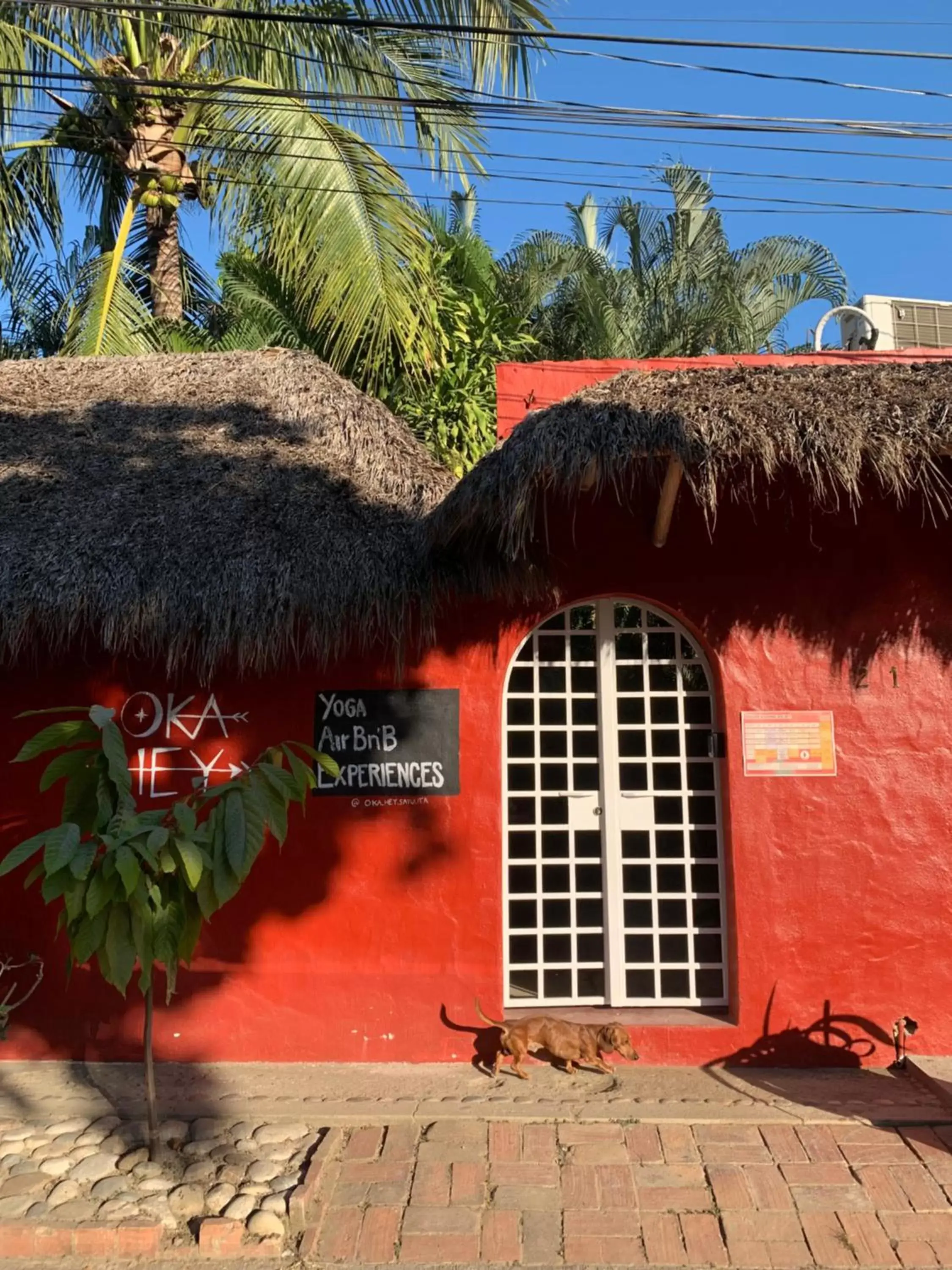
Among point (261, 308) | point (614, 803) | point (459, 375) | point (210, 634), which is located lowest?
point (614, 803)

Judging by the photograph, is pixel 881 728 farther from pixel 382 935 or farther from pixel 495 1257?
pixel 495 1257

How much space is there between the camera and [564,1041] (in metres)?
4.51

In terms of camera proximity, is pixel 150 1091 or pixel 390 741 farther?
pixel 390 741

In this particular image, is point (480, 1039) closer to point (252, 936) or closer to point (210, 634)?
point (252, 936)

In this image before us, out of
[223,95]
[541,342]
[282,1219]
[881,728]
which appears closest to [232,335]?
[223,95]

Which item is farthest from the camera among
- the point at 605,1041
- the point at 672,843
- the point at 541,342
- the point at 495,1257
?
the point at 541,342

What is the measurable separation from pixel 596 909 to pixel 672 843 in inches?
23.2

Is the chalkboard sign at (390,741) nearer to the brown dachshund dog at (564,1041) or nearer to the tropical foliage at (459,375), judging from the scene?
the brown dachshund dog at (564,1041)

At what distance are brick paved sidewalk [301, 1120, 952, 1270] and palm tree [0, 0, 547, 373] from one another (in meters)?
5.97

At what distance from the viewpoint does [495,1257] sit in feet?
10.8

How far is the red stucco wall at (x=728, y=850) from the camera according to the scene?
4.75m

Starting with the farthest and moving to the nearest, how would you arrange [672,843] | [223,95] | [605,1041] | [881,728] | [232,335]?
[232,335], [223,95], [672,843], [881,728], [605,1041]

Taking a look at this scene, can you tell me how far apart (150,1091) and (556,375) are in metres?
5.22

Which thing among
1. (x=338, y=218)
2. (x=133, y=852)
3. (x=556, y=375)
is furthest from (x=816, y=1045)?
(x=338, y=218)
